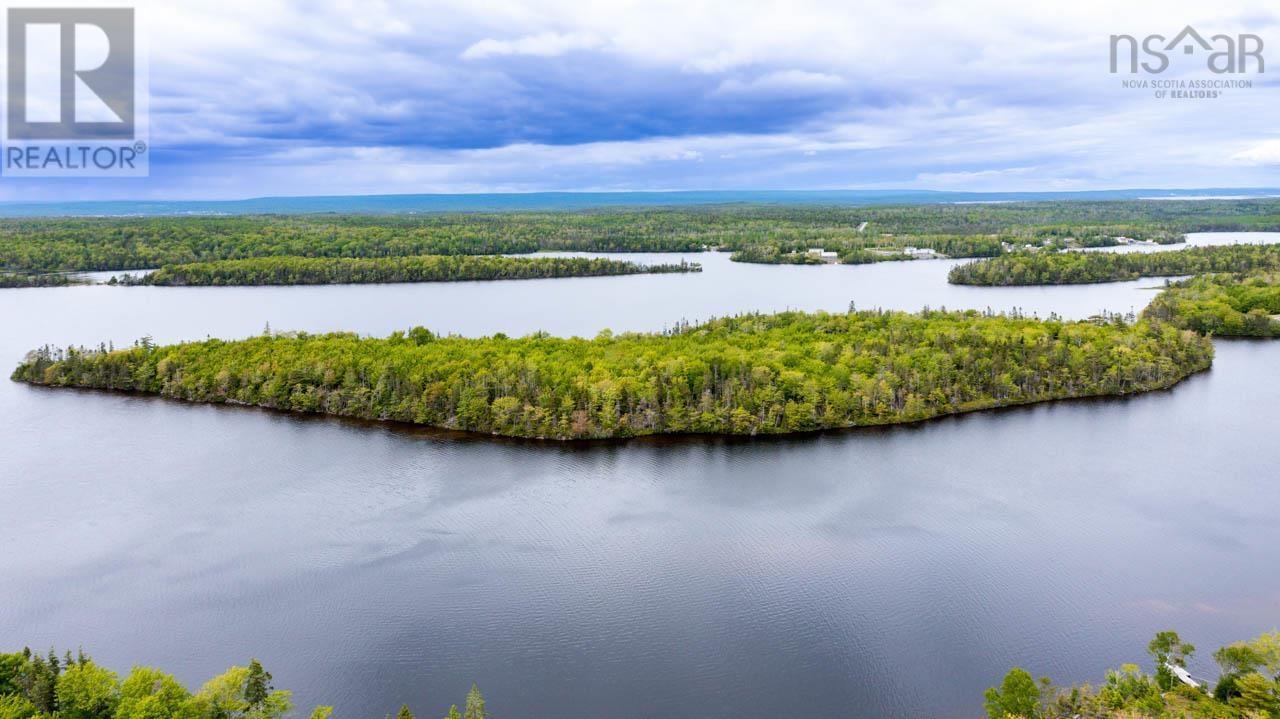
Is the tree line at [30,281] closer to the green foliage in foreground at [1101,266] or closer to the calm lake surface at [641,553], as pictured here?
the calm lake surface at [641,553]

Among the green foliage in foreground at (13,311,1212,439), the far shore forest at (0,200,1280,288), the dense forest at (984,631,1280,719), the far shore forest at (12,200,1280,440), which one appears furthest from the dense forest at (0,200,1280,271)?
the dense forest at (984,631,1280,719)

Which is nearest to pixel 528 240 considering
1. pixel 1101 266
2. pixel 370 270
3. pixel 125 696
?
pixel 370 270

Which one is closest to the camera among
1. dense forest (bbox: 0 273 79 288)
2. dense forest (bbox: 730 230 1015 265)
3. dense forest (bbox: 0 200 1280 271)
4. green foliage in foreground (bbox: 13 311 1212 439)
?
green foliage in foreground (bbox: 13 311 1212 439)

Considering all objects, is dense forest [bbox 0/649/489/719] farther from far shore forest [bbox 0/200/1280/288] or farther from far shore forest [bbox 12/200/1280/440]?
far shore forest [bbox 0/200/1280/288]

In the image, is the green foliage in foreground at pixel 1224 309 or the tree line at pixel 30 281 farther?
the tree line at pixel 30 281

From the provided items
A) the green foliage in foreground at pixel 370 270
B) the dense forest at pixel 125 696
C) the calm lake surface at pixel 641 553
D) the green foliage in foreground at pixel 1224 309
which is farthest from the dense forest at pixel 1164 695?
the green foliage in foreground at pixel 370 270

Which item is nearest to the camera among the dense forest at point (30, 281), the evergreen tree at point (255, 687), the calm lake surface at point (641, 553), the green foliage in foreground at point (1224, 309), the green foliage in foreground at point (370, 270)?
the evergreen tree at point (255, 687)
